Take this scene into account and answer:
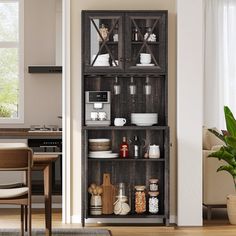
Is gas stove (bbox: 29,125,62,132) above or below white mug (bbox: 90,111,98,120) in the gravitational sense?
below

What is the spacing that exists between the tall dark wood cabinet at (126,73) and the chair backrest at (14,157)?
56.1 inches

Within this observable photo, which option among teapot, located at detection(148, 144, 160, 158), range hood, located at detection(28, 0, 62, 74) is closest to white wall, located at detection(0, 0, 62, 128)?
range hood, located at detection(28, 0, 62, 74)

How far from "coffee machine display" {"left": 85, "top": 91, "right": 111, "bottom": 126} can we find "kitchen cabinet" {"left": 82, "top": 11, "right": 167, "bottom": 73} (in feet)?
0.80

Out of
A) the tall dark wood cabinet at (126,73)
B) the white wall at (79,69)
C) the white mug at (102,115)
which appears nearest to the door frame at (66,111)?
the white wall at (79,69)

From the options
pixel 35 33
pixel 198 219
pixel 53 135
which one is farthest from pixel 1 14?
pixel 198 219

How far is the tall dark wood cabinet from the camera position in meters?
6.92

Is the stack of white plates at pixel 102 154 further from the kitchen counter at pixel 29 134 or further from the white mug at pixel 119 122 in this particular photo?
the kitchen counter at pixel 29 134

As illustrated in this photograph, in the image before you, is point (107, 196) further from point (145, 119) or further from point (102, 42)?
point (102, 42)

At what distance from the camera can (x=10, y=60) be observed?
8961mm

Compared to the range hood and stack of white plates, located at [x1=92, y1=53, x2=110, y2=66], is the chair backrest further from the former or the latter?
the range hood

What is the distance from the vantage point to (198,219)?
7.04 meters

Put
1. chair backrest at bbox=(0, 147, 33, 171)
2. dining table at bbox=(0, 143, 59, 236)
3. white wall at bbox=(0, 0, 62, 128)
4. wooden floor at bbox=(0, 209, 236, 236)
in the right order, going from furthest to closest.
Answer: white wall at bbox=(0, 0, 62, 128)
wooden floor at bbox=(0, 209, 236, 236)
dining table at bbox=(0, 143, 59, 236)
chair backrest at bbox=(0, 147, 33, 171)

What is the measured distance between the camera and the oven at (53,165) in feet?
26.4

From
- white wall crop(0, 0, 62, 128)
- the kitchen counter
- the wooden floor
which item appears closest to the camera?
the wooden floor
